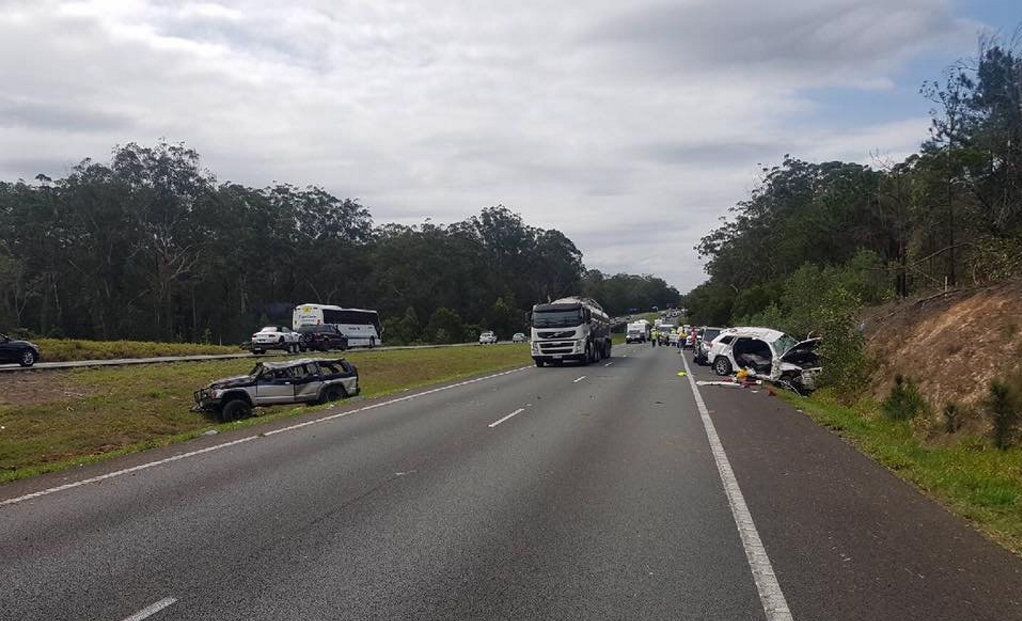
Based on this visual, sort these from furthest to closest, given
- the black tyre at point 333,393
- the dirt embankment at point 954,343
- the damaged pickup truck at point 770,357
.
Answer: the damaged pickup truck at point 770,357 → the black tyre at point 333,393 → the dirt embankment at point 954,343

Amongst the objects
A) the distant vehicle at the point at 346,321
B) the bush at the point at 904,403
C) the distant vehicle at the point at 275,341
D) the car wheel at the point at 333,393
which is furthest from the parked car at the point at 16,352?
the bush at the point at 904,403

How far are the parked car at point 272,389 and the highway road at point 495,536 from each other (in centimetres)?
782

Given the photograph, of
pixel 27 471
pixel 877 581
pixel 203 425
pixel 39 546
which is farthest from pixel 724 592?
pixel 203 425

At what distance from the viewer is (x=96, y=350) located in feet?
128

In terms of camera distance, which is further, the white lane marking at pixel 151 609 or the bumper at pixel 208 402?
the bumper at pixel 208 402

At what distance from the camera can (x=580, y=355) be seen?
3456 cm

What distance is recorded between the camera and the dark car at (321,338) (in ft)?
166

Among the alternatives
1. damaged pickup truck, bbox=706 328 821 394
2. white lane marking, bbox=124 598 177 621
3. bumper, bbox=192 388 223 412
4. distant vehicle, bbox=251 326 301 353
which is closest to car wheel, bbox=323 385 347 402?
bumper, bbox=192 388 223 412

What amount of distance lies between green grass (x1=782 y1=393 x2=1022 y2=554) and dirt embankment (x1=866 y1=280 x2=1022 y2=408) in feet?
3.87

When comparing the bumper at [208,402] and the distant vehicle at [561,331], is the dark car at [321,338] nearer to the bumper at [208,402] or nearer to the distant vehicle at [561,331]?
the distant vehicle at [561,331]

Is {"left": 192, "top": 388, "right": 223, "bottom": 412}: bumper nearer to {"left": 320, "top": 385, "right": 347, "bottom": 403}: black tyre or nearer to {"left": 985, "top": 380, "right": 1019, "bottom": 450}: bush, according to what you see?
{"left": 320, "top": 385, "right": 347, "bottom": 403}: black tyre

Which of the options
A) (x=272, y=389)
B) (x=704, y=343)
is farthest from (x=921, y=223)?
(x=272, y=389)

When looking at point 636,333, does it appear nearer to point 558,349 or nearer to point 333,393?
point 558,349

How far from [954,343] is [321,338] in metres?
41.7
